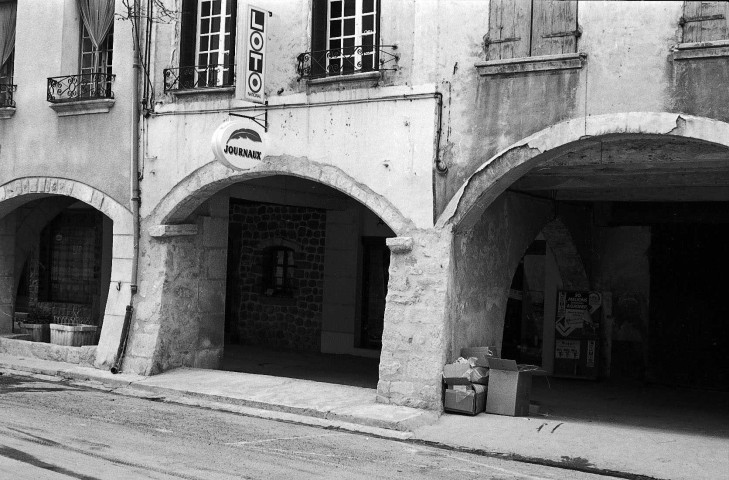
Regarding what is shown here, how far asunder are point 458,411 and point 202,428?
3055 millimetres

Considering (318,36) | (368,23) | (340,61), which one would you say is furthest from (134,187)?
(368,23)

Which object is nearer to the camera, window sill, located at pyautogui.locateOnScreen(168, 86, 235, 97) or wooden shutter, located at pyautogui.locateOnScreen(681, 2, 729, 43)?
wooden shutter, located at pyautogui.locateOnScreen(681, 2, 729, 43)

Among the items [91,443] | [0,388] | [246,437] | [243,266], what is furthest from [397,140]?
[243,266]

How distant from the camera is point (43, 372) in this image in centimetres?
1380

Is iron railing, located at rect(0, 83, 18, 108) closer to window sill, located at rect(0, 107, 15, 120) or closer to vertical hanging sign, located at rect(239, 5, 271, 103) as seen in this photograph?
window sill, located at rect(0, 107, 15, 120)

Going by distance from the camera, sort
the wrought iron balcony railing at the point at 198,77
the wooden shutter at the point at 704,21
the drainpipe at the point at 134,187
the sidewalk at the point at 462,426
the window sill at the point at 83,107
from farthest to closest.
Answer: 1. the window sill at the point at 83,107
2. the drainpipe at the point at 134,187
3. the wrought iron balcony railing at the point at 198,77
4. the wooden shutter at the point at 704,21
5. the sidewalk at the point at 462,426

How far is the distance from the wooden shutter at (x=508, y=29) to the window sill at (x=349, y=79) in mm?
1607

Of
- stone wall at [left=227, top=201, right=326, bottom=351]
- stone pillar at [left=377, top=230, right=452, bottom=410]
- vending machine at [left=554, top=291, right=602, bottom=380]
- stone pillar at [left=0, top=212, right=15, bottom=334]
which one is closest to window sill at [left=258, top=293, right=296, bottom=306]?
stone wall at [left=227, top=201, right=326, bottom=351]

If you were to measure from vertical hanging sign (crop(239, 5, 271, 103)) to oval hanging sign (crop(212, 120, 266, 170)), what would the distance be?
44 cm

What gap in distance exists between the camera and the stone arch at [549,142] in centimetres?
939

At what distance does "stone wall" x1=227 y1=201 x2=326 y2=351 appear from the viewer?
1819 centimetres

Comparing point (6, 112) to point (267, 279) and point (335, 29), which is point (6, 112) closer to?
point (267, 279)

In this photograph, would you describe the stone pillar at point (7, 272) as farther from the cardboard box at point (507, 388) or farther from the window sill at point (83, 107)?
the cardboard box at point (507, 388)

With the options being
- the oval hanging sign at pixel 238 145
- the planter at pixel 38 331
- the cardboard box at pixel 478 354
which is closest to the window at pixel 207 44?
the oval hanging sign at pixel 238 145
